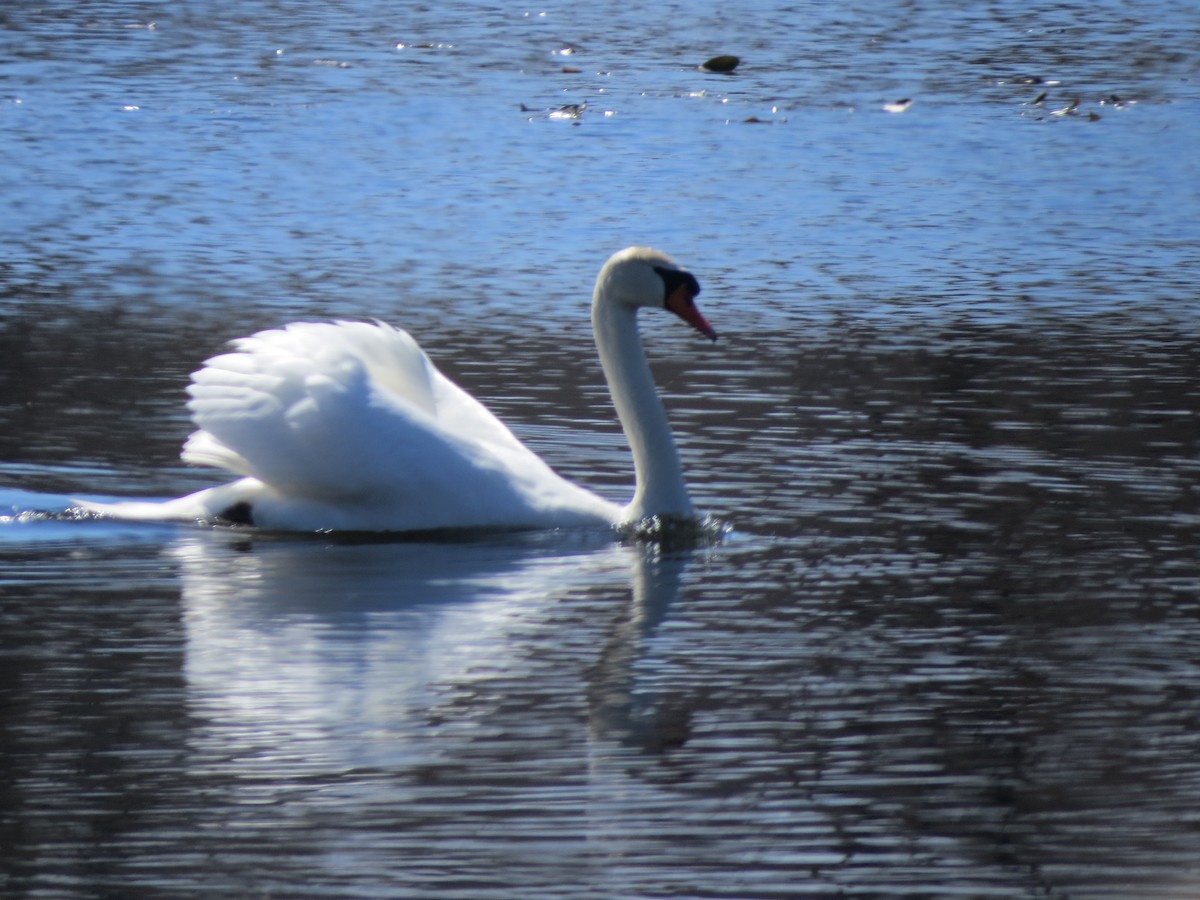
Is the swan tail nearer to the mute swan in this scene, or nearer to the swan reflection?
the mute swan

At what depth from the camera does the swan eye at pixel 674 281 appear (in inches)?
302

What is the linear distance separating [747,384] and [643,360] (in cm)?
163

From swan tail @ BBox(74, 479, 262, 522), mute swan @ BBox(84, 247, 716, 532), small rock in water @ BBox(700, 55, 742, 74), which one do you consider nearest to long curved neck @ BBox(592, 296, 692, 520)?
mute swan @ BBox(84, 247, 716, 532)

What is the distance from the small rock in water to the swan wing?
510 inches

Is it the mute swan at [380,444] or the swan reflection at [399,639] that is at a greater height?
the mute swan at [380,444]

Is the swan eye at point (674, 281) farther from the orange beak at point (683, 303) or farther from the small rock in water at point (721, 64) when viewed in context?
the small rock in water at point (721, 64)

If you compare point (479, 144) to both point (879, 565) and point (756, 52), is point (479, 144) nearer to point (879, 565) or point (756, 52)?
point (756, 52)

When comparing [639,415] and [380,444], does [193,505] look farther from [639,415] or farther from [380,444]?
[639,415]

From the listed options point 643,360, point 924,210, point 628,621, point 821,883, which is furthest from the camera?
point 924,210

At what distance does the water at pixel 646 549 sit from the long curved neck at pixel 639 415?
0.83ft

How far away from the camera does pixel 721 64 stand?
20062mm

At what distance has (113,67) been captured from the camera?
20.1 metres

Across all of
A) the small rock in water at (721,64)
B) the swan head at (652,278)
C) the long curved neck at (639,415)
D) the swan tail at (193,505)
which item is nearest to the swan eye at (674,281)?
the swan head at (652,278)

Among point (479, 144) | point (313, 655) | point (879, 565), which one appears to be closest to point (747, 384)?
point (879, 565)
